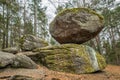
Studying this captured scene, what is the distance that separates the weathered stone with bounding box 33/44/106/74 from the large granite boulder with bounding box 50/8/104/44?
109 cm

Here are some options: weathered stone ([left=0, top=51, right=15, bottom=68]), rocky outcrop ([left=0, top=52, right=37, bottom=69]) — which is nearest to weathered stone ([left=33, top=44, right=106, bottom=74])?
rocky outcrop ([left=0, top=52, right=37, bottom=69])

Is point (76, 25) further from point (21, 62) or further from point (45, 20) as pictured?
point (45, 20)

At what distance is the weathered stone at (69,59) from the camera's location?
1261 centimetres

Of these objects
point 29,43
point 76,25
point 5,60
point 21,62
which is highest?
point 76,25

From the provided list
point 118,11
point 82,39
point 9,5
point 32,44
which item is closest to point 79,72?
point 82,39

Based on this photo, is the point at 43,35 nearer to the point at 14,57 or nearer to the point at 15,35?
the point at 15,35

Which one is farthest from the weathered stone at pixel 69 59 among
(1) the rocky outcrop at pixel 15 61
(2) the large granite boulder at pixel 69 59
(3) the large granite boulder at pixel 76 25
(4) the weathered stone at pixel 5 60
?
(4) the weathered stone at pixel 5 60

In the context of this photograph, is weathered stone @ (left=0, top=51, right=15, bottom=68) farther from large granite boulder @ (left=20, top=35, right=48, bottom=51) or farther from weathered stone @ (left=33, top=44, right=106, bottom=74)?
large granite boulder @ (left=20, top=35, right=48, bottom=51)

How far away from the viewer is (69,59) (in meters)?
12.8

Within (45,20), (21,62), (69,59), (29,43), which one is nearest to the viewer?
Result: (21,62)

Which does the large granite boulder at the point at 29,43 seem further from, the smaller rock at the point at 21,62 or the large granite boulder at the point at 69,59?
the smaller rock at the point at 21,62

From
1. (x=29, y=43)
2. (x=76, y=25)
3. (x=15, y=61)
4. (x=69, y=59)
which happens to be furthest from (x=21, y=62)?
(x=76, y=25)

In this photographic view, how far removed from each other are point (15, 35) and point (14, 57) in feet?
75.7

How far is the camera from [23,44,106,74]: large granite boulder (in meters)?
12.6
